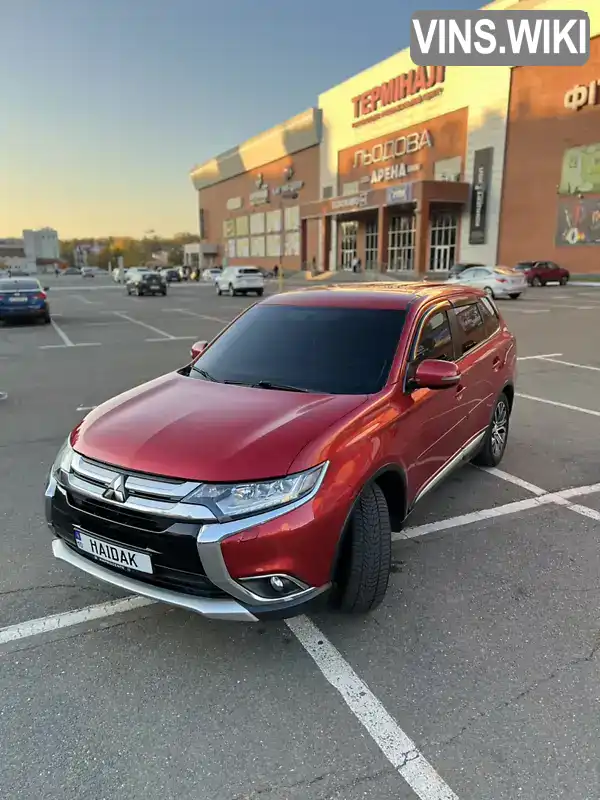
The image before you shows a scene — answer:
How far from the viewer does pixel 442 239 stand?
48.2 metres

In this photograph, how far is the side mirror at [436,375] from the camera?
338 cm

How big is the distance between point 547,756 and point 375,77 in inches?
2296

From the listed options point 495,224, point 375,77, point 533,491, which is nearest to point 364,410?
point 533,491

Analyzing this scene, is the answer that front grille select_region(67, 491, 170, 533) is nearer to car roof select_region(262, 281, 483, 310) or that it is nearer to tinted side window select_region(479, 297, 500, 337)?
car roof select_region(262, 281, 483, 310)

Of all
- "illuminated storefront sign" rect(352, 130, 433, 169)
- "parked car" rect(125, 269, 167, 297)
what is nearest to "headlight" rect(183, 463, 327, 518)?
"parked car" rect(125, 269, 167, 297)

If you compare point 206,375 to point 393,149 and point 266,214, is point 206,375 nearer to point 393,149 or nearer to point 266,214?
point 393,149

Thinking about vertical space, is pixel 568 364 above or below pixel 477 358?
below

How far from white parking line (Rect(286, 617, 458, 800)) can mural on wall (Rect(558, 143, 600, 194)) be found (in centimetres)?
4176

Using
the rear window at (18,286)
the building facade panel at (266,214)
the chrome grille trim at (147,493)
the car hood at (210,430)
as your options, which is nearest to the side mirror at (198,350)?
the car hood at (210,430)

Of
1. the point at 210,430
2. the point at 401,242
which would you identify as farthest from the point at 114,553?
the point at 401,242

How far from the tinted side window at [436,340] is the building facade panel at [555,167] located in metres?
39.5

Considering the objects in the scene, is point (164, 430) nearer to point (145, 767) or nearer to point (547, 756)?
point (145, 767)

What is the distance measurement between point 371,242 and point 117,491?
184ft

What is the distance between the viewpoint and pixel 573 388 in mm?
8938
